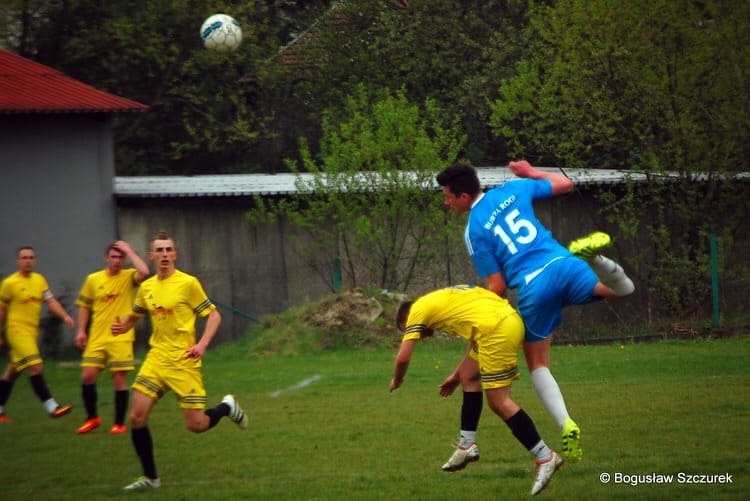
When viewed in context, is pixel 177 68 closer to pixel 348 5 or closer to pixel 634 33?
pixel 348 5

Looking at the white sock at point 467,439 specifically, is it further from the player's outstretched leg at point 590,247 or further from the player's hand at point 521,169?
the player's hand at point 521,169

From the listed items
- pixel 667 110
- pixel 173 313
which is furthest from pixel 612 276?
pixel 667 110

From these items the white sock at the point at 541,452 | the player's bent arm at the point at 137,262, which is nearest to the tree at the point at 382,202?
the player's bent arm at the point at 137,262

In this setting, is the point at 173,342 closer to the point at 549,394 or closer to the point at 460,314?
the point at 460,314

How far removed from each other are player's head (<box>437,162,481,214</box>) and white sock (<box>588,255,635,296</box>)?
1.00 metres

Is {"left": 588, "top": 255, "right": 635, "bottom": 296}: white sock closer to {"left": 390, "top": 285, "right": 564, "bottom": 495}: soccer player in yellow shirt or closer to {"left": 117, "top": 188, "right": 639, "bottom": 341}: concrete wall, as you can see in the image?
{"left": 390, "top": 285, "right": 564, "bottom": 495}: soccer player in yellow shirt

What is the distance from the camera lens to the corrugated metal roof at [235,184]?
Answer: 21.2m

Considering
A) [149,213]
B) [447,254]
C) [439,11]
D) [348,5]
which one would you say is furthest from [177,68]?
[447,254]

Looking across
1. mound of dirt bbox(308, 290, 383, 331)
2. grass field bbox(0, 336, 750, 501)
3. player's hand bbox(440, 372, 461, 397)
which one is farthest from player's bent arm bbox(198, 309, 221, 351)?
mound of dirt bbox(308, 290, 383, 331)

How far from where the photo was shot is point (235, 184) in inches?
923

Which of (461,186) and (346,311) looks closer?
(461,186)

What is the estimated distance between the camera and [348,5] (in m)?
33.2

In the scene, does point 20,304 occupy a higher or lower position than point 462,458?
higher

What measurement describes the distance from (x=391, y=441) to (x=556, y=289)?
3206 millimetres
